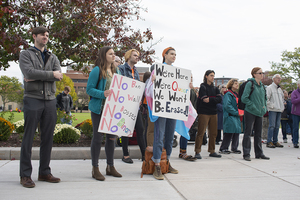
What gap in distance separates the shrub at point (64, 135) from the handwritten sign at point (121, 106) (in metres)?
2.70

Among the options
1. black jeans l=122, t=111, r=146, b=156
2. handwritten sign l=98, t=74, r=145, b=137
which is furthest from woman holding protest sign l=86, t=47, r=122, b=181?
black jeans l=122, t=111, r=146, b=156

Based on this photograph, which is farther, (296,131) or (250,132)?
(296,131)

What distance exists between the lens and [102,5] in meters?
7.48

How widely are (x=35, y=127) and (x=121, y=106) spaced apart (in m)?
1.30

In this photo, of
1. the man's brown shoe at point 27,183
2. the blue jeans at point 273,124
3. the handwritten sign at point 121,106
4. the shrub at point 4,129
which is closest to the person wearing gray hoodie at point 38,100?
the man's brown shoe at point 27,183

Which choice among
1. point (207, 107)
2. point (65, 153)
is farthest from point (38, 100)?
point (207, 107)

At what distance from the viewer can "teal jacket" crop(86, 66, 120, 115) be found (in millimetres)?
4145

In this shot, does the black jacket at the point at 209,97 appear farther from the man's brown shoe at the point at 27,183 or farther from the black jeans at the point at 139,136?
the man's brown shoe at the point at 27,183

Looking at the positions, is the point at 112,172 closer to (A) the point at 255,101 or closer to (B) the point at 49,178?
(B) the point at 49,178

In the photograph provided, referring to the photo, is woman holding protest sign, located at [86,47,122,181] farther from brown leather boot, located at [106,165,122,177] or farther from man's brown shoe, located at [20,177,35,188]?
man's brown shoe, located at [20,177,35,188]

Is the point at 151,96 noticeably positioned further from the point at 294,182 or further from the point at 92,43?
the point at 92,43

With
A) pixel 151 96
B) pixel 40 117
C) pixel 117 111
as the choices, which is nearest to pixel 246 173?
pixel 151 96

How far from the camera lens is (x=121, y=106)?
14.3 feet

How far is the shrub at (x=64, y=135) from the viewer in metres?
6.53
